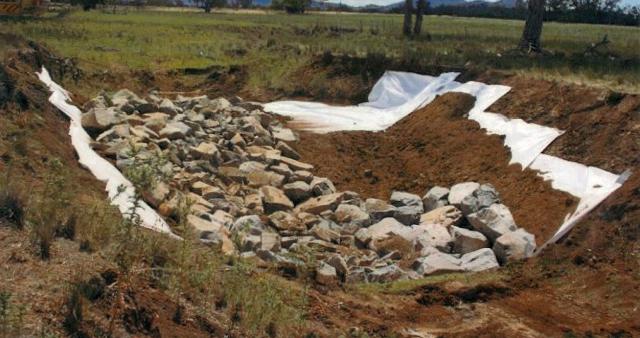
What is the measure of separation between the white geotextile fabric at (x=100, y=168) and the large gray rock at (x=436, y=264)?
3029 mm

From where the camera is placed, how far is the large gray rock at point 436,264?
7.82 metres

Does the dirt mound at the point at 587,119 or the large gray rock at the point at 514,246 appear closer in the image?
the large gray rock at the point at 514,246

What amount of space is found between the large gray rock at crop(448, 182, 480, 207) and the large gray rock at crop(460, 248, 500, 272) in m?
1.67

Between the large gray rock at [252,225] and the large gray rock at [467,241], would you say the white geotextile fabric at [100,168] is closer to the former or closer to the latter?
the large gray rock at [252,225]

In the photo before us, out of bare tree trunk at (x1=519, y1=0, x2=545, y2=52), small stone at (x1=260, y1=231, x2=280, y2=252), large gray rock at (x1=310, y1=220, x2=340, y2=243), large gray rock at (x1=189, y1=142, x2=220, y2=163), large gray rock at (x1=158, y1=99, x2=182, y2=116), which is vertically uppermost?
bare tree trunk at (x1=519, y1=0, x2=545, y2=52)

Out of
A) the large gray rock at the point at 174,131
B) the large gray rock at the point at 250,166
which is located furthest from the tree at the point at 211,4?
the large gray rock at the point at 250,166

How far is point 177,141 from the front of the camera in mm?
11625

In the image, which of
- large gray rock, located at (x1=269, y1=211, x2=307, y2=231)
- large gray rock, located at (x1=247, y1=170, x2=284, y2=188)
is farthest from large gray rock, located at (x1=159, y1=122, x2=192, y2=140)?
large gray rock, located at (x1=269, y1=211, x2=307, y2=231)

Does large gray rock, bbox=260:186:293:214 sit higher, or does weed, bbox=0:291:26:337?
weed, bbox=0:291:26:337

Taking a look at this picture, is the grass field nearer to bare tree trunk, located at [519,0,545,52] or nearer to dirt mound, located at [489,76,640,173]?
bare tree trunk, located at [519,0,545,52]

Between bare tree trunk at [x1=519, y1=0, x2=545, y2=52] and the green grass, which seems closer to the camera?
the green grass

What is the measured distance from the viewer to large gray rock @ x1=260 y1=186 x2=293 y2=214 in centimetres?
1028

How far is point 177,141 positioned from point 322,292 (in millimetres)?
6042

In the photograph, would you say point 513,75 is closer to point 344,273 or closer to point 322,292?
point 344,273
